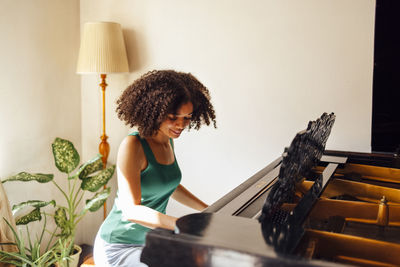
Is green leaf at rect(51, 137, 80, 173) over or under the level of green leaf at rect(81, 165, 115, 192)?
over

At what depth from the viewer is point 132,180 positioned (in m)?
1.51

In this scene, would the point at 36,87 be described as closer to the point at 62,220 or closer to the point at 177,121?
the point at 62,220

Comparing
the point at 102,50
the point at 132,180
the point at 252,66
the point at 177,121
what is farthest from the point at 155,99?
the point at 102,50

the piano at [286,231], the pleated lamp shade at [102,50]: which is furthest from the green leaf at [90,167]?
the piano at [286,231]

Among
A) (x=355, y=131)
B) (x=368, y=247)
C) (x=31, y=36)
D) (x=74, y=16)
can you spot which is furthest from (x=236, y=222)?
(x=74, y=16)

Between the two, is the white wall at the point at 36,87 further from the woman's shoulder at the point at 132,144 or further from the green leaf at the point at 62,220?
the woman's shoulder at the point at 132,144

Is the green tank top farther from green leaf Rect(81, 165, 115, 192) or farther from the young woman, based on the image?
green leaf Rect(81, 165, 115, 192)

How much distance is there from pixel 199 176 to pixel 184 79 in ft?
4.39

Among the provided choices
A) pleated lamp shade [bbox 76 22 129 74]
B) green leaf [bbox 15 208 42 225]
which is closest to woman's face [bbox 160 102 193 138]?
pleated lamp shade [bbox 76 22 129 74]

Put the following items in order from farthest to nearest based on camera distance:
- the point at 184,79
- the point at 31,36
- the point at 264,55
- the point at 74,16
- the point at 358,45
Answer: the point at 74,16
the point at 31,36
the point at 264,55
the point at 358,45
the point at 184,79

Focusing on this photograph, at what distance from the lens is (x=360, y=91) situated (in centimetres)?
239

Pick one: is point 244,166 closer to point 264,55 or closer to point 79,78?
point 264,55

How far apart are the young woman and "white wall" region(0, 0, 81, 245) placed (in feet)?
4.71

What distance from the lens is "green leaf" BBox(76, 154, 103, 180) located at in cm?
289
